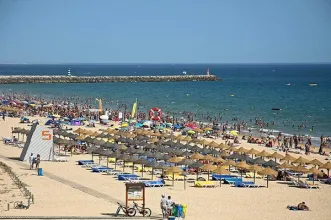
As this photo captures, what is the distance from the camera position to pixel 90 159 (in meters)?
33.6

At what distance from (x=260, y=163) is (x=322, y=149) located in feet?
39.5

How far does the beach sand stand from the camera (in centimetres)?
2088

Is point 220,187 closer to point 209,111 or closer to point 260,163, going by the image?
point 260,163

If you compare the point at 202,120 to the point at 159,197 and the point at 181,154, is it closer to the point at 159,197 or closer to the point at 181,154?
the point at 181,154

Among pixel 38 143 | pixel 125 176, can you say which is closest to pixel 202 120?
pixel 38 143

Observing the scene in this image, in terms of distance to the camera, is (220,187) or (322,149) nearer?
(220,187)

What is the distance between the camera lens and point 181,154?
3241cm

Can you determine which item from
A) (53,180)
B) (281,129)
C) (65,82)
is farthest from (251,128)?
(65,82)

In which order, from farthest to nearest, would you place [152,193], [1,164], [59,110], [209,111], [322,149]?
[209,111] → [59,110] → [322,149] → [1,164] → [152,193]

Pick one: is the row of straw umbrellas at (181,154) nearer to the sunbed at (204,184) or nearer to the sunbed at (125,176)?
the sunbed at (125,176)

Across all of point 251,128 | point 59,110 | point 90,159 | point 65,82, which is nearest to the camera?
point 90,159

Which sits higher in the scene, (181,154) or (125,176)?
(181,154)

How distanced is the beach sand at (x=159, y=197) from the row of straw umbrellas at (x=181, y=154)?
4.13 feet

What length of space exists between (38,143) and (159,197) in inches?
393
